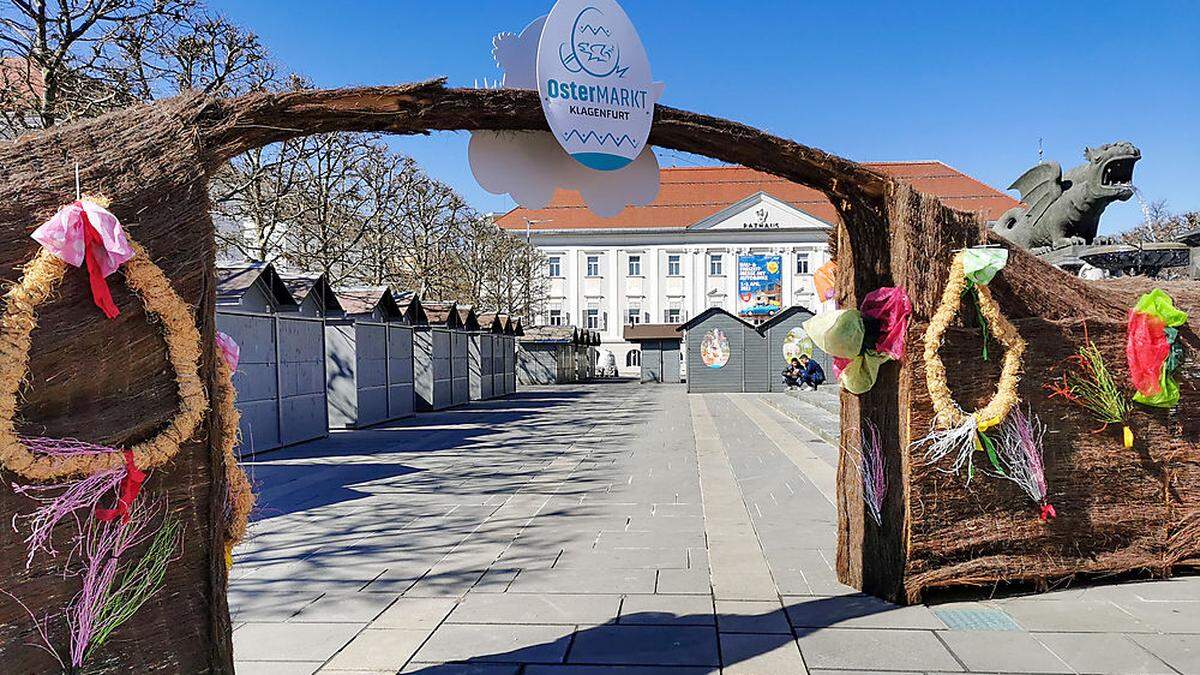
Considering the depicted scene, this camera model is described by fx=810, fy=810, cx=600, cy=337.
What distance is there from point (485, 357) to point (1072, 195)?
66.0 ft

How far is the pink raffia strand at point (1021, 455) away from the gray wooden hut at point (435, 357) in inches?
666

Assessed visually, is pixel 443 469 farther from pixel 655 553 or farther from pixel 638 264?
pixel 638 264

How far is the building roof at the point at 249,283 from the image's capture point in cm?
1236

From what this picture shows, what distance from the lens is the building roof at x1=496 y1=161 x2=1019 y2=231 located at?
5778cm

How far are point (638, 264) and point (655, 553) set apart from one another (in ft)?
168

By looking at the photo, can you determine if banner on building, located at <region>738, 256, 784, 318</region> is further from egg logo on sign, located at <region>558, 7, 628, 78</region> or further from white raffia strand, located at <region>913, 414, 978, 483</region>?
egg logo on sign, located at <region>558, 7, 628, 78</region>

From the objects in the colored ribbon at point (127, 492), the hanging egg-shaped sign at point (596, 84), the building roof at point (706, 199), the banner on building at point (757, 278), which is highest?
the building roof at point (706, 199)

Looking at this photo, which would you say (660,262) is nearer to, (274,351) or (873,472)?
(274,351)

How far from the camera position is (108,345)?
297 cm

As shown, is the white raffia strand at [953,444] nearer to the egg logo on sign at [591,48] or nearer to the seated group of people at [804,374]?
the egg logo on sign at [591,48]

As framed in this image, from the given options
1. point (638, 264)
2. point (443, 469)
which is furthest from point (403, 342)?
point (638, 264)

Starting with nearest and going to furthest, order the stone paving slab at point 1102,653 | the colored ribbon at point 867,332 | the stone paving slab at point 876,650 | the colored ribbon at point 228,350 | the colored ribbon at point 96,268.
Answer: the colored ribbon at point 96,268
the colored ribbon at point 228,350
the stone paving slab at point 1102,653
the stone paving slab at point 876,650
the colored ribbon at point 867,332

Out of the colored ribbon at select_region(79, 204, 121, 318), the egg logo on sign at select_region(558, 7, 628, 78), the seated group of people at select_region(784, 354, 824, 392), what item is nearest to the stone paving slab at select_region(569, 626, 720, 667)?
the colored ribbon at select_region(79, 204, 121, 318)

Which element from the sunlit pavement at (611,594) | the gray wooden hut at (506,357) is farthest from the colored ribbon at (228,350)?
the gray wooden hut at (506,357)
